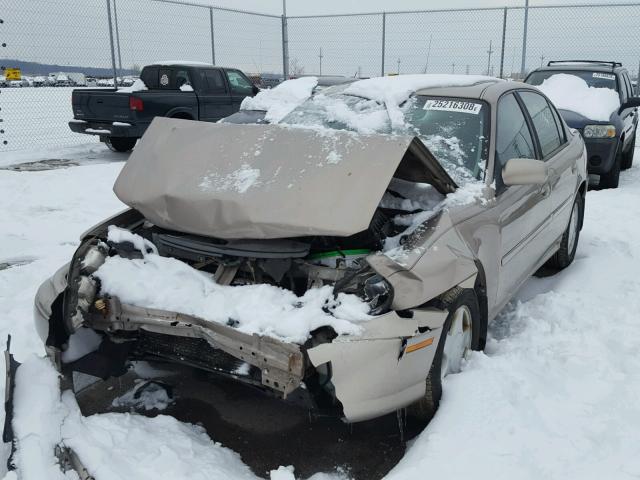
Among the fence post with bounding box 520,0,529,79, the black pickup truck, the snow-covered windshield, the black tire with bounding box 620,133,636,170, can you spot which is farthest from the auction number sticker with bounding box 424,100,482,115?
the fence post with bounding box 520,0,529,79

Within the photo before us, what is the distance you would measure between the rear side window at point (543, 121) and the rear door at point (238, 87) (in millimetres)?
8262

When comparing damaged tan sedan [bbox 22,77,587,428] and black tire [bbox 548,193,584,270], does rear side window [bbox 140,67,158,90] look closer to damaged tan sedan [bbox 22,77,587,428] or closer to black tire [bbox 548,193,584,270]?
damaged tan sedan [bbox 22,77,587,428]

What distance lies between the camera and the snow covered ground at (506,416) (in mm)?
2520

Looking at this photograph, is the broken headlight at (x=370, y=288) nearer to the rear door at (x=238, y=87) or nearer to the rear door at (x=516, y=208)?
the rear door at (x=516, y=208)

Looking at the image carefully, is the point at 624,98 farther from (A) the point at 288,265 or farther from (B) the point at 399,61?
(A) the point at 288,265

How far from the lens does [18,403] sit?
2.74 metres

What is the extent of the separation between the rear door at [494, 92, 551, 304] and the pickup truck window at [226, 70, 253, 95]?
891cm

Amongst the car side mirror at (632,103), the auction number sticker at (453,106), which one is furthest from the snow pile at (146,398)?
the car side mirror at (632,103)

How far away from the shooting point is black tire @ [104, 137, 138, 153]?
11602 millimetres

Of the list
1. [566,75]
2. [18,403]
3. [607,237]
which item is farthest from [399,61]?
[18,403]

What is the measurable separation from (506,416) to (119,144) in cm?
1055

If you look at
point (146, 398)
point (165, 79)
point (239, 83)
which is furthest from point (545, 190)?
point (239, 83)

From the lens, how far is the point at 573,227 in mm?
5473

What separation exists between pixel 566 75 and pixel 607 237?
196 inches
